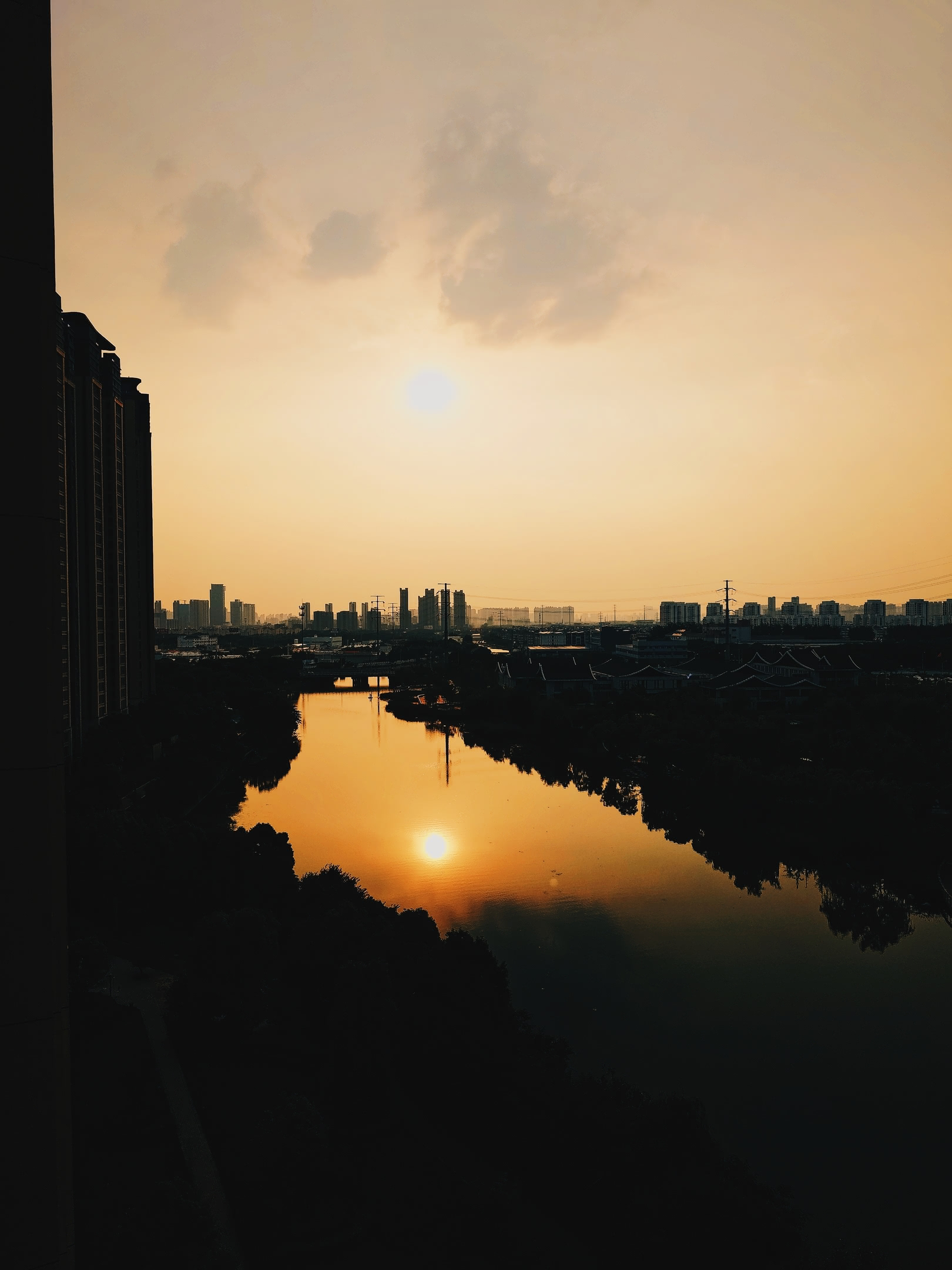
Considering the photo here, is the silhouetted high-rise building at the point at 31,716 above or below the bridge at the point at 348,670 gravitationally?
above

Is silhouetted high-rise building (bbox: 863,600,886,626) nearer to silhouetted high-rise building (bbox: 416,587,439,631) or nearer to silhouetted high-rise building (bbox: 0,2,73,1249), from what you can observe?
silhouetted high-rise building (bbox: 416,587,439,631)

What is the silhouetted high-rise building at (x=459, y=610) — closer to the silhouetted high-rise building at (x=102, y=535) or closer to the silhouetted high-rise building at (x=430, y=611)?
the silhouetted high-rise building at (x=430, y=611)

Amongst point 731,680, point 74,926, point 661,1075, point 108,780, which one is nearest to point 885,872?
point 661,1075

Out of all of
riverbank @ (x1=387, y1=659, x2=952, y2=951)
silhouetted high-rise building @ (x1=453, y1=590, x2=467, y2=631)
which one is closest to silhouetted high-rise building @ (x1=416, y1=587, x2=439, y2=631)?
silhouetted high-rise building @ (x1=453, y1=590, x2=467, y2=631)

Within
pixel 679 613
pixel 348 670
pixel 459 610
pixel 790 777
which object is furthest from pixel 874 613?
pixel 790 777

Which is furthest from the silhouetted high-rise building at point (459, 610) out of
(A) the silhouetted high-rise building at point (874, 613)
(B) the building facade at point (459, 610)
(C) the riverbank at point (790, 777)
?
(C) the riverbank at point (790, 777)

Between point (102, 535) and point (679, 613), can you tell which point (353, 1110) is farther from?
point (679, 613)
